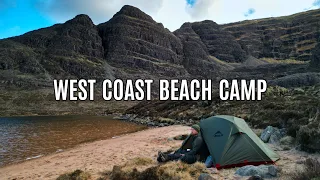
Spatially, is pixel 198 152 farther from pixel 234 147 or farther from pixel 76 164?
pixel 76 164

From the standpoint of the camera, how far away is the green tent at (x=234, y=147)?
10.4 meters

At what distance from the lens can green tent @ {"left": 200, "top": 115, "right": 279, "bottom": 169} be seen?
10414 millimetres

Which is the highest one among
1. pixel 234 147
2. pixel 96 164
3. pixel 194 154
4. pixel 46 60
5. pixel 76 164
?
pixel 46 60

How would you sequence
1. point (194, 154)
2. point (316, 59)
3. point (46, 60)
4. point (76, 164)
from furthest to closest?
point (46, 60) → point (316, 59) → point (76, 164) → point (194, 154)

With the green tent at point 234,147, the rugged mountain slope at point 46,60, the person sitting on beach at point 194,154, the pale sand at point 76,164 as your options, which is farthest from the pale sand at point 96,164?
the rugged mountain slope at point 46,60

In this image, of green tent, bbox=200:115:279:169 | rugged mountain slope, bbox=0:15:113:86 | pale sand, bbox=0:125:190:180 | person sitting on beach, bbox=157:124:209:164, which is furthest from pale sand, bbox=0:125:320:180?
rugged mountain slope, bbox=0:15:113:86

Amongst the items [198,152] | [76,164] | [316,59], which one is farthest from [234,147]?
[316,59]

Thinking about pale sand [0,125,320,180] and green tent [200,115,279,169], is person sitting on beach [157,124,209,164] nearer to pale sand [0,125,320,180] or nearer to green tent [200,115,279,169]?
green tent [200,115,279,169]

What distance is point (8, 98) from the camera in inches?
4405

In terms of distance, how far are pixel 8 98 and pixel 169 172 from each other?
4849 inches

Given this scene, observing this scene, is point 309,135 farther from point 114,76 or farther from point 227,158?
point 114,76

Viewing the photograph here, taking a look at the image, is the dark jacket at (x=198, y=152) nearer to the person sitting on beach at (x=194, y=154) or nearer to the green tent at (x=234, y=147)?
the person sitting on beach at (x=194, y=154)

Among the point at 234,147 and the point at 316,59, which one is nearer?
the point at 234,147

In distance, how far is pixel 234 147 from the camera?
10.7 m
